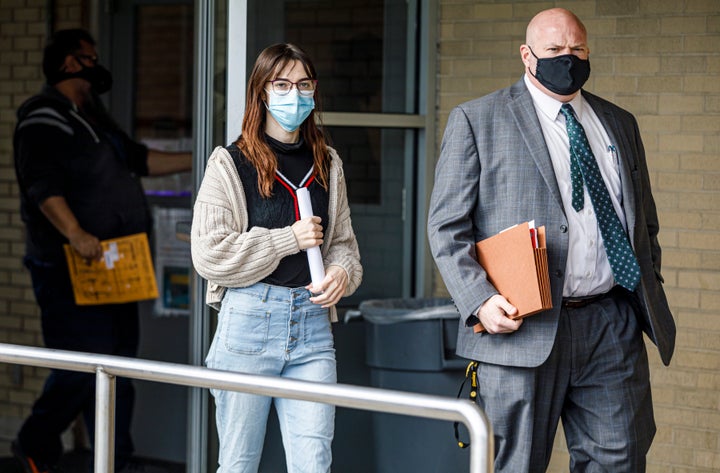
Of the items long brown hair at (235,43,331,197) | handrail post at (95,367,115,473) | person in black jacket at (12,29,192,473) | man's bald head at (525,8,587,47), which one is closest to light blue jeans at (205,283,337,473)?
long brown hair at (235,43,331,197)

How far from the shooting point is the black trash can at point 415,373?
3.46 meters

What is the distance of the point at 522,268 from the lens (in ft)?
8.14

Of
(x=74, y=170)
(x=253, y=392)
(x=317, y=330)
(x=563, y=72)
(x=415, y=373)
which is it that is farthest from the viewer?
(x=74, y=170)

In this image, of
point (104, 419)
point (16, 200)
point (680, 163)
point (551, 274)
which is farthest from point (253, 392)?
point (16, 200)

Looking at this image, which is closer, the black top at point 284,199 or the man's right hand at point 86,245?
the black top at point 284,199

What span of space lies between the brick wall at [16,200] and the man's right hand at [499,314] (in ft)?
10.1

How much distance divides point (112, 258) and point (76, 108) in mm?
671

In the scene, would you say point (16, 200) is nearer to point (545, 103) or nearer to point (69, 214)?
point (69, 214)

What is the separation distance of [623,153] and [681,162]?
1.26 meters

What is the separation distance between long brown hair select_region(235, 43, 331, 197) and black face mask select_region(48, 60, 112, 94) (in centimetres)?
197

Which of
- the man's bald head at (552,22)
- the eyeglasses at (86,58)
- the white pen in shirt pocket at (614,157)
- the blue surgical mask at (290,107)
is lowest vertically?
the white pen in shirt pocket at (614,157)

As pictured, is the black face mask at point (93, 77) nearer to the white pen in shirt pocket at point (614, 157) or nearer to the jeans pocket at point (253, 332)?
the jeans pocket at point (253, 332)

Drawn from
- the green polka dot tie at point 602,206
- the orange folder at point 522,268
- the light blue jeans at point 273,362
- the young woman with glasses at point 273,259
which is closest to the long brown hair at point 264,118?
the young woman with glasses at point 273,259

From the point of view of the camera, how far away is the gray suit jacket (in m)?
2.56
